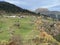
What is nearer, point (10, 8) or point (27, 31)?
point (27, 31)

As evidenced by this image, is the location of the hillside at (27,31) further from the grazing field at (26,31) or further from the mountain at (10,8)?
the mountain at (10,8)

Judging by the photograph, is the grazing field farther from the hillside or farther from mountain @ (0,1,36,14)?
mountain @ (0,1,36,14)

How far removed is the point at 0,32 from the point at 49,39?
458cm

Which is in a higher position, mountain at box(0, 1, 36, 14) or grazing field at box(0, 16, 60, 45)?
mountain at box(0, 1, 36, 14)

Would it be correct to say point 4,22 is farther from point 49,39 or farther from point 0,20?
point 49,39

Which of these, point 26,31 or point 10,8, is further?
point 10,8

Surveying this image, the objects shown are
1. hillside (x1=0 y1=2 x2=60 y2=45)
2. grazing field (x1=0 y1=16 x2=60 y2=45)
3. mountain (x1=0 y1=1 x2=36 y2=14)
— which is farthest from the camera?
mountain (x1=0 y1=1 x2=36 y2=14)

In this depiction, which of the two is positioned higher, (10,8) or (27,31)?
(10,8)

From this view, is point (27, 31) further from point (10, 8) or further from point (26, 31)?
point (10, 8)

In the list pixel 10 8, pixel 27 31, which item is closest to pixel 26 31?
pixel 27 31

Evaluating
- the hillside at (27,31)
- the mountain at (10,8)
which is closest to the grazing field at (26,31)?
the hillside at (27,31)

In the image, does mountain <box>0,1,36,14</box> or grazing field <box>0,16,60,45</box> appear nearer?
grazing field <box>0,16,60,45</box>

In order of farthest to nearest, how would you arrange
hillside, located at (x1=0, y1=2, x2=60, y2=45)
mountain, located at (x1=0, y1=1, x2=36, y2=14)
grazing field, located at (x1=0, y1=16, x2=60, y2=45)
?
mountain, located at (x1=0, y1=1, x2=36, y2=14)
grazing field, located at (x1=0, y1=16, x2=60, y2=45)
hillside, located at (x1=0, y1=2, x2=60, y2=45)

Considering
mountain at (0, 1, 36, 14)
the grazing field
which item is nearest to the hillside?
the grazing field
